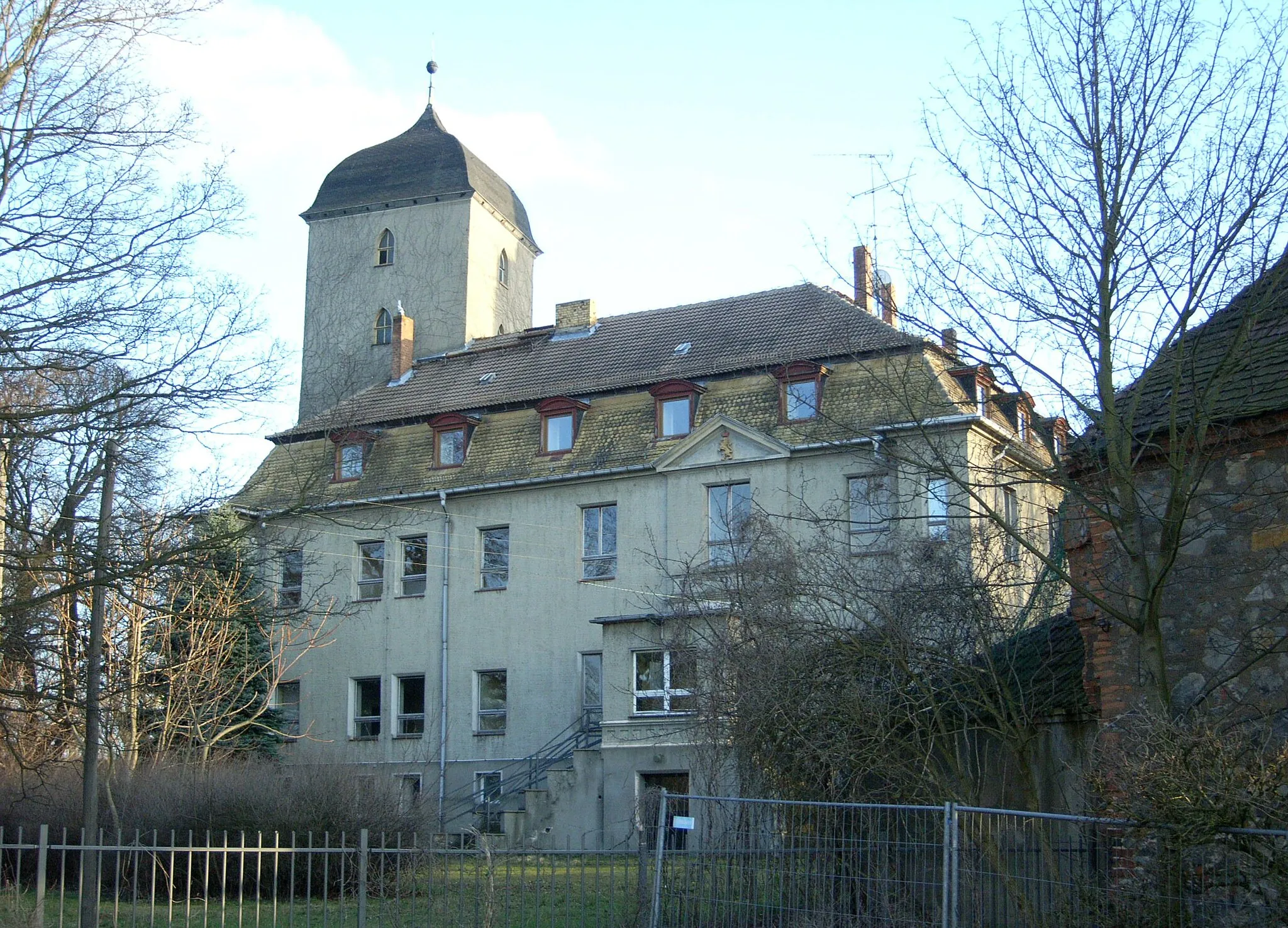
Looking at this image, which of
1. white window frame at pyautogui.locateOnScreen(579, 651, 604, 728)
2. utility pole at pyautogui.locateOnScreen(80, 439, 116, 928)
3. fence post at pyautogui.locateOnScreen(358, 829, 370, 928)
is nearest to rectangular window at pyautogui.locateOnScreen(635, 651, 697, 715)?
white window frame at pyautogui.locateOnScreen(579, 651, 604, 728)

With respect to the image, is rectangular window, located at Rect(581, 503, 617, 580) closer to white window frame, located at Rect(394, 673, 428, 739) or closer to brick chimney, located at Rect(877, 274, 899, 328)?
white window frame, located at Rect(394, 673, 428, 739)

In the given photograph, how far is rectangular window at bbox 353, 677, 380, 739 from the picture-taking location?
33.7m

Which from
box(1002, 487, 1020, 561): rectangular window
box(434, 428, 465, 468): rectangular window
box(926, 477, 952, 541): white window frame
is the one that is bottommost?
box(1002, 487, 1020, 561): rectangular window

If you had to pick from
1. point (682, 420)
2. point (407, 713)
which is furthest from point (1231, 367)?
point (407, 713)

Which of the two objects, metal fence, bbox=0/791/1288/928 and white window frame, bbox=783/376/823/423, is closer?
metal fence, bbox=0/791/1288/928

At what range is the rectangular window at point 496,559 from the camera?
3256 centimetres

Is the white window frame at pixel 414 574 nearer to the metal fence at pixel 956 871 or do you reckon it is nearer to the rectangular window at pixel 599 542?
the rectangular window at pixel 599 542

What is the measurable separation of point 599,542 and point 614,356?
5.56 m

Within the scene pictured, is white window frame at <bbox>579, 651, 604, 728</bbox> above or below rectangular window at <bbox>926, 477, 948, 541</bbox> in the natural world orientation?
below

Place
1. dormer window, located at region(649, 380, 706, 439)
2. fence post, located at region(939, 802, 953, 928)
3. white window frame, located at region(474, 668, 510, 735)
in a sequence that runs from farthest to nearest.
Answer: white window frame, located at region(474, 668, 510, 735) < dormer window, located at region(649, 380, 706, 439) < fence post, located at region(939, 802, 953, 928)

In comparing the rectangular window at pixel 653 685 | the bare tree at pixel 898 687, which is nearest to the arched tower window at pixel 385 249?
the rectangular window at pixel 653 685

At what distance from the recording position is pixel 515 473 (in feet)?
107

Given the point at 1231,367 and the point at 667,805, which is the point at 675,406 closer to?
the point at 667,805

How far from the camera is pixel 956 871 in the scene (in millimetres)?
8695
